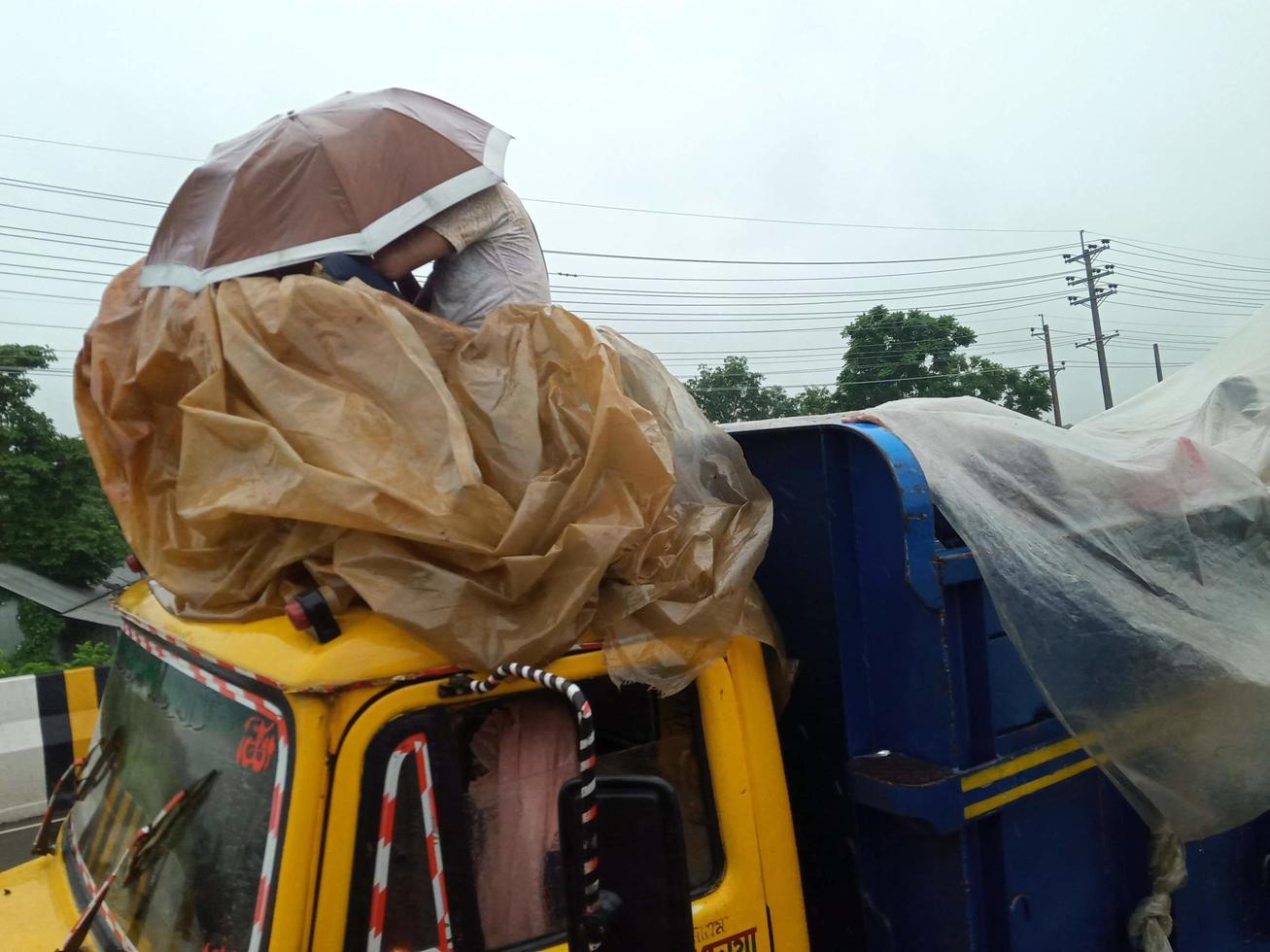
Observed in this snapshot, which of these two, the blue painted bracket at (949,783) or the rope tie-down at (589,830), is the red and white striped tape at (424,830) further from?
the blue painted bracket at (949,783)

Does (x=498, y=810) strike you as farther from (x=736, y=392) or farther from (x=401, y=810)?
(x=736, y=392)

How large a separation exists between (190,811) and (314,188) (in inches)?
50.8

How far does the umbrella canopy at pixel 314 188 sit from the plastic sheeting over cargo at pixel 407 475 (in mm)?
133

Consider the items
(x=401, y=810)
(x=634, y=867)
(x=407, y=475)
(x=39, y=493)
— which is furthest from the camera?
(x=39, y=493)

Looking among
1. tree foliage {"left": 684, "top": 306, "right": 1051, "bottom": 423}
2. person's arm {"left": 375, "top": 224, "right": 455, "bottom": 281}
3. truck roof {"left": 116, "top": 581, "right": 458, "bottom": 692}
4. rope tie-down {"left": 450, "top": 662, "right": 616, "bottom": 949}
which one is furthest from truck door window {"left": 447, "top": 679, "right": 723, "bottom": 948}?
tree foliage {"left": 684, "top": 306, "right": 1051, "bottom": 423}

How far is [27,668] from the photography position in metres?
11.6

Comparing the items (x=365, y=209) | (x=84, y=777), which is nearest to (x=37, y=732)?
(x=84, y=777)

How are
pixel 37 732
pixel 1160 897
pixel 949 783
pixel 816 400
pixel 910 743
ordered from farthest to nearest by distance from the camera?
1. pixel 816 400
2. pixel 37 732
3. pixel 1160 897
4. pixel 910 743
5. pixel 949 783

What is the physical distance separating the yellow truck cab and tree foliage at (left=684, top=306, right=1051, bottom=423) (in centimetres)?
2501

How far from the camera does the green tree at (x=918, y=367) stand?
28.1 m

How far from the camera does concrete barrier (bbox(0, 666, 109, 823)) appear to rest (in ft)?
20.4

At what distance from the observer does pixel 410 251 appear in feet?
7.29

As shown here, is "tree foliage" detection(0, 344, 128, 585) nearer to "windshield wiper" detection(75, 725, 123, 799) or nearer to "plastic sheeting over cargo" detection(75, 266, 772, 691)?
"windshield wiper" detection(75, 725, 123, 799)

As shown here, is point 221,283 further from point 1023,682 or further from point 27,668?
point 27,668
